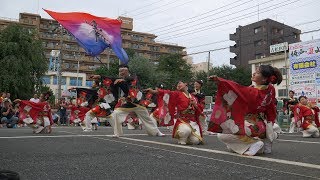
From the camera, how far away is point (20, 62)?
30406 mm

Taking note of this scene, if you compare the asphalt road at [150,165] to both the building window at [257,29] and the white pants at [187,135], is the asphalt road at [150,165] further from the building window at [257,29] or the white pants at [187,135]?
the building window at [257,29]

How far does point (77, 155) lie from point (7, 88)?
26.4m

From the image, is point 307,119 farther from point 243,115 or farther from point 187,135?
point 243,115

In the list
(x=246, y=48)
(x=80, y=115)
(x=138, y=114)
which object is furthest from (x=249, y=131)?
(x=246, y=48)

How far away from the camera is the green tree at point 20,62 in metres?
29.8

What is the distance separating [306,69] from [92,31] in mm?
10025

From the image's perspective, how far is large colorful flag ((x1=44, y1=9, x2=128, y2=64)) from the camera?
47.3ft

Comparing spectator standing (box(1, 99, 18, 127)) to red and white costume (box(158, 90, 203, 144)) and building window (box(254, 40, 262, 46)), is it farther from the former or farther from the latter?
building window (box(254, 40, 262, 46))

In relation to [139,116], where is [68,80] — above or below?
above

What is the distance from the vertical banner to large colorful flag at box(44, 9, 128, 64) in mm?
8452

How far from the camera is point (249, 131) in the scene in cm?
589

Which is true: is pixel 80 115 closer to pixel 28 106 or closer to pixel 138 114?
pixel 28 106

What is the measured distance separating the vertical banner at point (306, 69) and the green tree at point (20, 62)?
2141 cm

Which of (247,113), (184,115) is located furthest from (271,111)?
(184,115)
